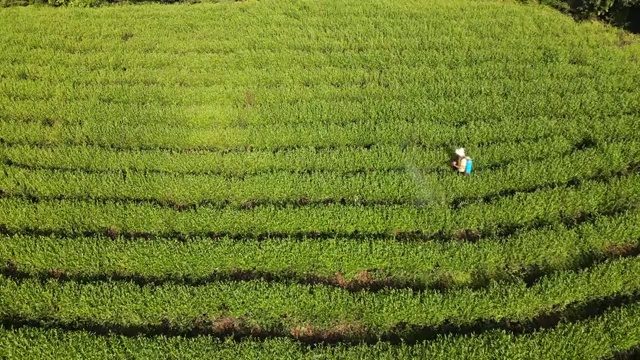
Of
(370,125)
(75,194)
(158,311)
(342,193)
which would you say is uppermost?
(370,125)

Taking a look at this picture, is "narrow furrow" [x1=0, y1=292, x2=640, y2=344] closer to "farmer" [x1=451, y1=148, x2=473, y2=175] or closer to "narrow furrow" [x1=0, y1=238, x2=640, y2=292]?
"narrow furrow" [x1=0, y1=238, x2=640, y2=292]

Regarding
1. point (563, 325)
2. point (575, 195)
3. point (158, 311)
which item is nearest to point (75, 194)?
point (158, 311)

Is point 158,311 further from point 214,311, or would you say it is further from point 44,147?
point 44,147

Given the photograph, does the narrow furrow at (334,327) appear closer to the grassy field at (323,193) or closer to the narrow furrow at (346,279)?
the grassy field at (323,193)

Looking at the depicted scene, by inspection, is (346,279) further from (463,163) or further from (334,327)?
(463,163)

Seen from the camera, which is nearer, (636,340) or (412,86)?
(636,340)

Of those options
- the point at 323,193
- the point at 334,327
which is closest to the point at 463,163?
the point at 323,193

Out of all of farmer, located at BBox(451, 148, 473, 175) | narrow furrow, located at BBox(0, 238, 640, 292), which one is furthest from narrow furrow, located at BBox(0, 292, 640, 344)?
farmer, located at BBox(451, 148, 473, 175)

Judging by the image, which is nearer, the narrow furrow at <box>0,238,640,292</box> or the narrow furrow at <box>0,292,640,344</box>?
the narrow furrow at <box>0,292,640,344</box>
